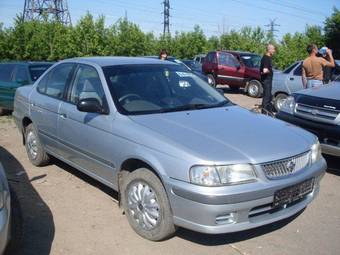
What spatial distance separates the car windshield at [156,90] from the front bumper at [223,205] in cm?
119

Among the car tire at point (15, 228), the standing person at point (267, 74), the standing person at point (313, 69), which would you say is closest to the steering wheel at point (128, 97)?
the car tire at point (15, 228)

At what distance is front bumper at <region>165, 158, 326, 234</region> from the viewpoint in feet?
11.7

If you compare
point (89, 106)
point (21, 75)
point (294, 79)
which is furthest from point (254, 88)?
point (89, 106)

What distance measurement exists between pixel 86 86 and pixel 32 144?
1.83 metres

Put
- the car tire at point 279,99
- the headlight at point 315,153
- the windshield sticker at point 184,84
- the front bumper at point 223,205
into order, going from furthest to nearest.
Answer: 1. the car tire at point 279,99
2. the windshield sticker at point 184,84
3. the headlight at point 315,153
4. the front bumper at point 223,205

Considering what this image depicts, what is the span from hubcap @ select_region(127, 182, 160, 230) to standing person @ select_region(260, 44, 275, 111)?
332 inches

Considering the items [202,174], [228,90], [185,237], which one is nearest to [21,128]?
[185,237]

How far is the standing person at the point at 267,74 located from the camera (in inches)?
468

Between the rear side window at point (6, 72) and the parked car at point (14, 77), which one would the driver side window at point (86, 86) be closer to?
the parked car at point (14, 77)

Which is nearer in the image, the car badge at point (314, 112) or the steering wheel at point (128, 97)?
the steering wheel at point (128, 97)

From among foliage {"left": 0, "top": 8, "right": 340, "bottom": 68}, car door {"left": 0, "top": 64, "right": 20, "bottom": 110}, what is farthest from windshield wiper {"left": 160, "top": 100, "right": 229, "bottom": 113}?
foliage {"left": 0, "top": 8, "right": 340, "bottom": 68}

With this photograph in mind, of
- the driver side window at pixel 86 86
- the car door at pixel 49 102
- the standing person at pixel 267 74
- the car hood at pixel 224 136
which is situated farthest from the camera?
the standing person at pixel 267 74

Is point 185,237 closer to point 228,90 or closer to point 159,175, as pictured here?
point 159,175

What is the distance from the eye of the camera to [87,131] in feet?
16.0
